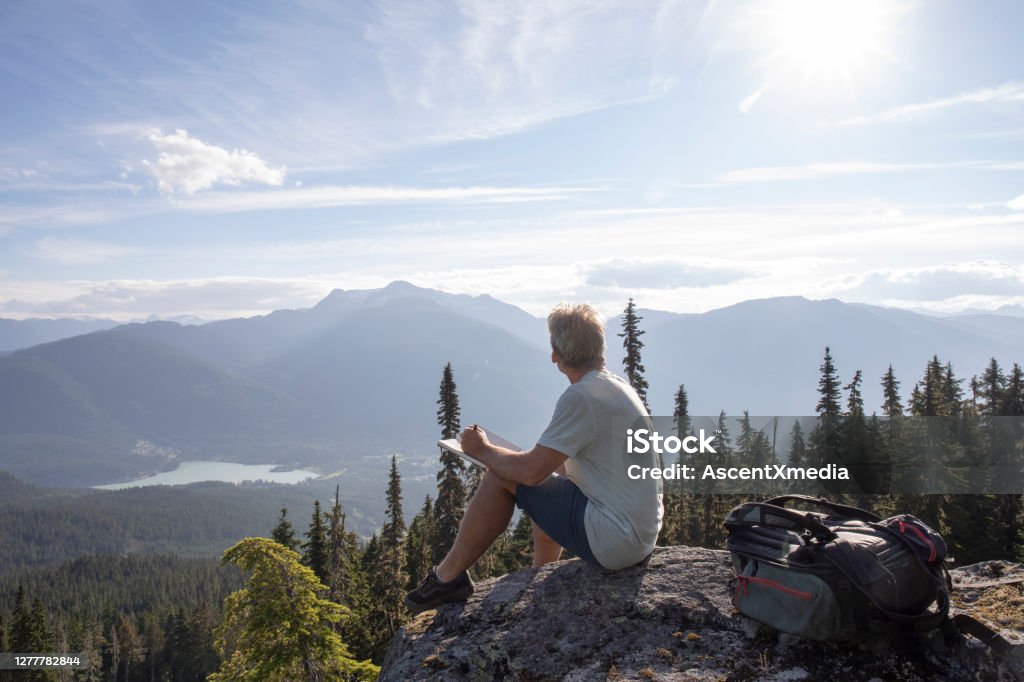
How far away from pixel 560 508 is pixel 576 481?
0.96 ft

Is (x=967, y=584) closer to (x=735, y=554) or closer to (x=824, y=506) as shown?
(x=824, y=506)

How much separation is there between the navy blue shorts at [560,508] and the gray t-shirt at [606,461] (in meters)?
0.08

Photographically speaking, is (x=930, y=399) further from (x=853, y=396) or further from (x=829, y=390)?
(x=853, y=396)

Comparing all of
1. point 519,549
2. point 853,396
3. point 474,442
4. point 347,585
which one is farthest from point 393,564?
point 853,396

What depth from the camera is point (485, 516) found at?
5.61 meters

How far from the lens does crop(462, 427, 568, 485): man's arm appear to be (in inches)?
207

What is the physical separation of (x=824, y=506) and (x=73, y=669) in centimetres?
7881

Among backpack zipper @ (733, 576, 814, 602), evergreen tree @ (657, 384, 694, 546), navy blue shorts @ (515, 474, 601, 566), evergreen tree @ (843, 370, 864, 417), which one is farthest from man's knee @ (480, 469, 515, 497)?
evergreen tree @ (843, 370, 864, 417)

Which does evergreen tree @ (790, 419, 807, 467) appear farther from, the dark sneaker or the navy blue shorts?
the dark sneaker

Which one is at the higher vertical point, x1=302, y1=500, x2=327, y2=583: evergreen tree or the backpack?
the backpack

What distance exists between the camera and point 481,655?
517 cm

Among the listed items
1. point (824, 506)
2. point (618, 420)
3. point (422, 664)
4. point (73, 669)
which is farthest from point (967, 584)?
point (73, 669)

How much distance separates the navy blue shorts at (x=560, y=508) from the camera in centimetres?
565

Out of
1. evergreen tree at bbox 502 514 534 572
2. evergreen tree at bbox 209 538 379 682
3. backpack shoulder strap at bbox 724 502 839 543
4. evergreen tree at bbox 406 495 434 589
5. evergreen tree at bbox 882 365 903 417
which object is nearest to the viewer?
backpack shoulder strap at bbox 724 502 839 543
